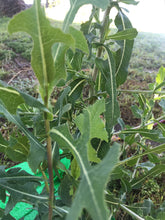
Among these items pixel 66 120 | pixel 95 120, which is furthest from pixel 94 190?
pixel 66 120

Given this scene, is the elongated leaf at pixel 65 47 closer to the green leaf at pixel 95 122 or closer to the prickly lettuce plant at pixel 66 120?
the prickly lettuce plant at pixel 66 120

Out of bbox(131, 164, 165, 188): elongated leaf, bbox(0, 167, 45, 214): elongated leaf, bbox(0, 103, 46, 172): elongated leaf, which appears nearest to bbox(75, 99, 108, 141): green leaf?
bbox(0, 103, 46, 172): elongated leaf

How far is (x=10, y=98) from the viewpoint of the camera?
444mm

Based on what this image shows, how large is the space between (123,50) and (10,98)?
438 mm

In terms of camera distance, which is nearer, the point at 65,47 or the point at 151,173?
the point at 65,47

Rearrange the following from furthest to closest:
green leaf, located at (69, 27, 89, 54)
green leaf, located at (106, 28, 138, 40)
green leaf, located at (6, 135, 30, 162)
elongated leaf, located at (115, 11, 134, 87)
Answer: elongated leaf, located at (115, 11, 134, 87)
green leaf, located at (106, 28, 138, 40)
green leaf, located at (6, 135, 30, 162)
green leaf, located at (69, 27, 89, 54)

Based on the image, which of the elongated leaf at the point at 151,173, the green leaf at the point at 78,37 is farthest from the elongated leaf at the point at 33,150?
the elongated leaf at the point at 151,173

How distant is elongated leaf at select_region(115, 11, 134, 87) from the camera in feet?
2.37

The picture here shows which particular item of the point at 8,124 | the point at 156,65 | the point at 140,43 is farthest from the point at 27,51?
the point at 140,43

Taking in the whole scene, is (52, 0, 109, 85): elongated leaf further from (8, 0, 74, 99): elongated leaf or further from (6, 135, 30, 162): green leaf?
(6, 135, 30, 162): green leaf

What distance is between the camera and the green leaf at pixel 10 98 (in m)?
0.43

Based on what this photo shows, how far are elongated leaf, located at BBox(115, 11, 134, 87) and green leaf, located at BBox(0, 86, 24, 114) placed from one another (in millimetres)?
401

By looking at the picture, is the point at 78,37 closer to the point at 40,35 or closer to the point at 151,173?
the point at 40,35

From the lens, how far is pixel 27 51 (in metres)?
3.26
